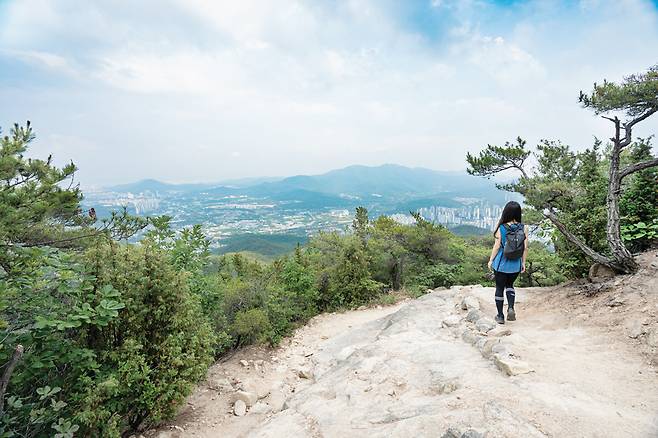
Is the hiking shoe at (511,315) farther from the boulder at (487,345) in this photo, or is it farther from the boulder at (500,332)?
the boulder at (487,345)

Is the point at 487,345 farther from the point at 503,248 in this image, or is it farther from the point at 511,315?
the point at 503,248

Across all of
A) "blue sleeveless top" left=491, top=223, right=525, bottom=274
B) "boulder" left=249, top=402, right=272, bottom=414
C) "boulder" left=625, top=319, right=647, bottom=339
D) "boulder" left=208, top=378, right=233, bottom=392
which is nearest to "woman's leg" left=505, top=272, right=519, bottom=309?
"blue sleeveless top" left=491, top=223, right=525, bottom=274

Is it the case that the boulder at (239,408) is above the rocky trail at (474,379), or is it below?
below

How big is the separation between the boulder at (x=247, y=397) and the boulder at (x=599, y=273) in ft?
22.9

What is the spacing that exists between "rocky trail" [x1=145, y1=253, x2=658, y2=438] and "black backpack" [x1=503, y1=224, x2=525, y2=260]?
1.27 m

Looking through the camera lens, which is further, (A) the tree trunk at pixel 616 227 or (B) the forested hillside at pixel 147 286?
(A) the tree trunk at pixel 616 227

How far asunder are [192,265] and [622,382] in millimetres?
7035

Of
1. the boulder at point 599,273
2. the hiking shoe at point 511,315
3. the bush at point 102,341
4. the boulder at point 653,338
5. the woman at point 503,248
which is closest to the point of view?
the bush at point 102,341

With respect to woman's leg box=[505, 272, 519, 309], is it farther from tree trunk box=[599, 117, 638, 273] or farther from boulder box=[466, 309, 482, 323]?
tree trunk box=[599, 117, 638, 273]

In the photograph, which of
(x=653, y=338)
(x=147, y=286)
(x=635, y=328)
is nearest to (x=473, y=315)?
(x=635, y=328)

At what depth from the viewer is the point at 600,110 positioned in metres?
6.33

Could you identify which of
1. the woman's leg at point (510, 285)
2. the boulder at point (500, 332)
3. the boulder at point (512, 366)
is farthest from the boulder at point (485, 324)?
the boulder at point (512, 366)

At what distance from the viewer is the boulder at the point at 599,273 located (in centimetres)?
657

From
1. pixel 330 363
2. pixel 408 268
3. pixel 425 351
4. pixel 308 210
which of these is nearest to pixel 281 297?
pixel 330 363
